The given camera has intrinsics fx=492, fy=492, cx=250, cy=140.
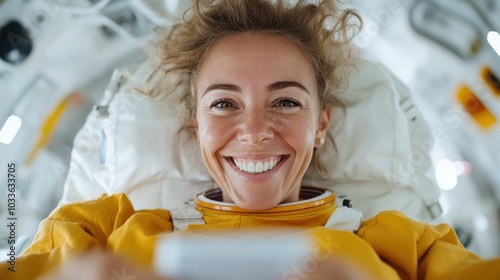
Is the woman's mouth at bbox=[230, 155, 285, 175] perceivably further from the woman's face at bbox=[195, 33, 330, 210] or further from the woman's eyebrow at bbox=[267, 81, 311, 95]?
the woman's eyebrow at bbox=[267, 81, 311, 95]

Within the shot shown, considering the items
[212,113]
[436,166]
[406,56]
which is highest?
[406,56]

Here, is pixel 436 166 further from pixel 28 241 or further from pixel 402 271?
pixel 28 241

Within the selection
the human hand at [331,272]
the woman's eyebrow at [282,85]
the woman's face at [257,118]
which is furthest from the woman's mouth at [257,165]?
the human hand at [331,272]

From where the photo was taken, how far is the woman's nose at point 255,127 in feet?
2.58

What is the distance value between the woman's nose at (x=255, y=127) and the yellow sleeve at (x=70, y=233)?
0.79 ft

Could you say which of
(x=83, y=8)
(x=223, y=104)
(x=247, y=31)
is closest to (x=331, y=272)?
(x=223, y=104)

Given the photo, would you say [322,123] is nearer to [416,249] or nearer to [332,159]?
[332,159]

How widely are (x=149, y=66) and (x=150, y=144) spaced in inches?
7.5

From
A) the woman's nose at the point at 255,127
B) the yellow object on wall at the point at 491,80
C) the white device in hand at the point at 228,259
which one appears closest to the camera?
the white device in hand at the point at 228,259

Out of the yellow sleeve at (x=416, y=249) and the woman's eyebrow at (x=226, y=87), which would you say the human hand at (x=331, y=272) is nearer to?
the yellow sleeve at (x=416, y=249)

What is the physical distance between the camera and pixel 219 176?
0.88m

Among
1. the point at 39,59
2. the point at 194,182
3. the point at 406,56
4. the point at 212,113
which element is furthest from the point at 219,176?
the point at 406,56

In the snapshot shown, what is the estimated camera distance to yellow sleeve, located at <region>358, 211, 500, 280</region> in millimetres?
704

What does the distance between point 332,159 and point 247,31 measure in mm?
364
